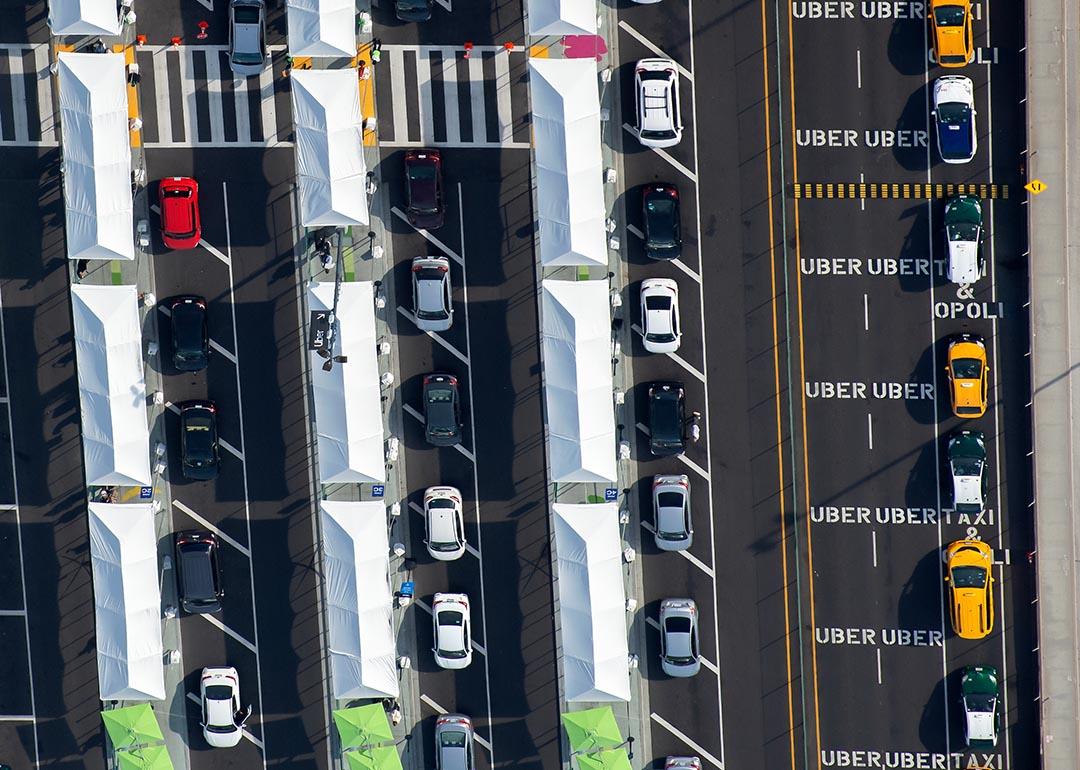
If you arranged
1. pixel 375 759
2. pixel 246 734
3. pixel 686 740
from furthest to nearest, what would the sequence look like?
pixel 246 734
pixel 686 740
pixel 375 759

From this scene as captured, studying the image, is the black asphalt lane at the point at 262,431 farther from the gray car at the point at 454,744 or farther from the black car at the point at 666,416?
the black car at the point at 666,416

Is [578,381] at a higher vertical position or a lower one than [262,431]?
higher

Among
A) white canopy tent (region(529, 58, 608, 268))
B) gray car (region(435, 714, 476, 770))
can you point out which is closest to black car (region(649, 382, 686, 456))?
white canopy tent (region(529, 58, 608, 268))

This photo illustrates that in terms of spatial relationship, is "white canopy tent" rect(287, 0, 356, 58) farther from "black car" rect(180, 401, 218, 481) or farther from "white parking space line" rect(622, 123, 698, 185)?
"black car" rect(180, 401, 218, 481)

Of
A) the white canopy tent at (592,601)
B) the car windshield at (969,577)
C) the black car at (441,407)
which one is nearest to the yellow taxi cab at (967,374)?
the car windshield at (969,577)

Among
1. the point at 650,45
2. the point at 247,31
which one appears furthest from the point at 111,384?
the point at 650,45

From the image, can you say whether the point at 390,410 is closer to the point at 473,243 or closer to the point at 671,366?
the point at 473,243

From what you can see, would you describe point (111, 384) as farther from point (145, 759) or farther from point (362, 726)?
point (362, 726)
